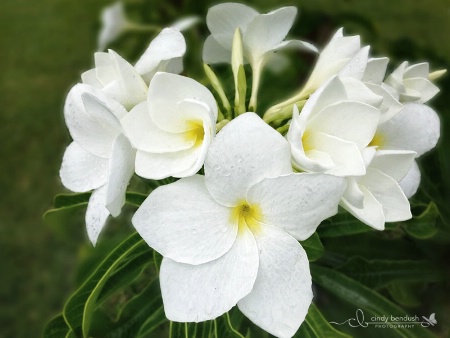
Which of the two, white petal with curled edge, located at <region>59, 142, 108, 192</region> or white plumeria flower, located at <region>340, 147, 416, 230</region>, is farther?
white petal with curled edge, located at <region>59, 142, 108, 192</region>

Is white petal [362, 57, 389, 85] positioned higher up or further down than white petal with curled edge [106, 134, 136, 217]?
higher up

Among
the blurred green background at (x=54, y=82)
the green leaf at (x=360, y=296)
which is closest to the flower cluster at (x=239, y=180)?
the green leaf at (x=360, y=296)

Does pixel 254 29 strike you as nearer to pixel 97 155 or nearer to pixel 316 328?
pixel 97 155

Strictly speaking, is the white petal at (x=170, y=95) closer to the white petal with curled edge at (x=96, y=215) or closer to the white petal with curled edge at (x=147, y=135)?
the white petal with curled edge at (x=147, y=135)

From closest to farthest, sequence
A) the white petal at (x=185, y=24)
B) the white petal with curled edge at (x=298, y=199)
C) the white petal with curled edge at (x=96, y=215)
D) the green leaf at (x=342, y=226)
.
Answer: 1. the white petal with curled edge at (x=298, y=199)
2. the white petal with curled edge at (x=96, y=215)
3. the green leaf at (x=342, y=226)
4. the white petal at (x=185, y=24)

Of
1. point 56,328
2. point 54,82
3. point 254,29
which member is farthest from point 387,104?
point 54,82

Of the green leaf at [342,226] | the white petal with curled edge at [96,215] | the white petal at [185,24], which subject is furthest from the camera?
the white petal at [185,24]

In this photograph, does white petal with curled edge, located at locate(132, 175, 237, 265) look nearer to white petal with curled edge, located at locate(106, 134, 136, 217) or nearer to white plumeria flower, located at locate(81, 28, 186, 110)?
white petal with curled edge, located at locate(106, 134, 136, 217)

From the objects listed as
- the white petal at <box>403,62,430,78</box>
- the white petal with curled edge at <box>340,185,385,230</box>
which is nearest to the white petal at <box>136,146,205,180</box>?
the white petal with curled edge at <box>340,185,385,230</box>
